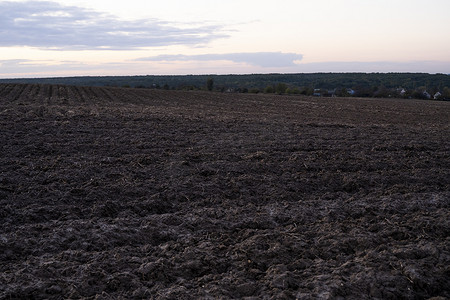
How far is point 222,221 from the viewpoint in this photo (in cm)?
652

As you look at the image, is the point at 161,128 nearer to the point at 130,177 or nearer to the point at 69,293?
the point at 130,177

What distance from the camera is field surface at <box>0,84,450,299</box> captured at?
15.4 ft

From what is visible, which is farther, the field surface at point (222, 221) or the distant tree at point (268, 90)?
the distant tree at point (268, 90)

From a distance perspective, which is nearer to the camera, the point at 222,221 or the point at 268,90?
the point at 222,221

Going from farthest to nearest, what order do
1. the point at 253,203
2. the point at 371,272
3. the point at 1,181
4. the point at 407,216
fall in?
the point at 1,181 → the point at 253,203 → the point at 407,216 → the point at 371,272

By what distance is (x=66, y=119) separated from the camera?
719 inches

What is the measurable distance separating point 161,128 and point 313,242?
1128 cm

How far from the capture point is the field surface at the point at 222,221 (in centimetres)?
469

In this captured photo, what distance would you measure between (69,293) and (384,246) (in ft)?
12.8

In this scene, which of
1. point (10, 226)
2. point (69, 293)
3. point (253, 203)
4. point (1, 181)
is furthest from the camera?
point (1, 181)

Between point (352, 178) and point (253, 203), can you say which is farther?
point (352, 178)

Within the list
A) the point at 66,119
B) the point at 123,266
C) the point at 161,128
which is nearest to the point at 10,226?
the point at 123,266

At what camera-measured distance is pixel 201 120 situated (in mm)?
19516

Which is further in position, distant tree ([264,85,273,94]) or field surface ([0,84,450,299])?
distant tree ([264,85,273,94])
